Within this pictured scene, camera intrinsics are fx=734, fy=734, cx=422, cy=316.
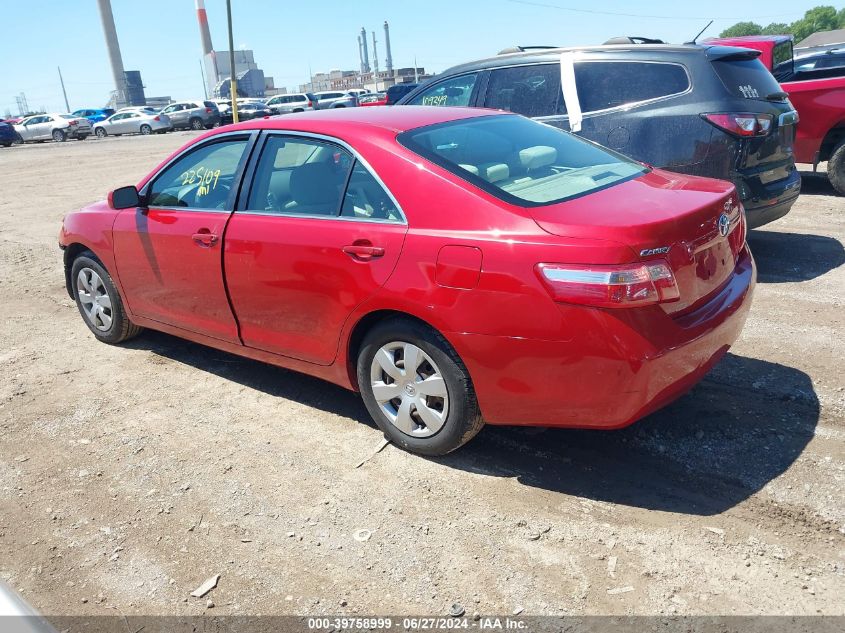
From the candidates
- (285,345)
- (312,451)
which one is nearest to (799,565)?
(312,451)

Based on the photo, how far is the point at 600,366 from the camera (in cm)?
289

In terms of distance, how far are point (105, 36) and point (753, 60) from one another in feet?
343

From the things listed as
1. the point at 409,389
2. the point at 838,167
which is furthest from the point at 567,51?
the point at 838,167

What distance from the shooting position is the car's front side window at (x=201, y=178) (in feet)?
14.3

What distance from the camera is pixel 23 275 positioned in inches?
316

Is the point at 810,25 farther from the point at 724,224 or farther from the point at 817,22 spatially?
the point at 724,224

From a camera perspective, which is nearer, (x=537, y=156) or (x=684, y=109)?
(x=537, y=156)

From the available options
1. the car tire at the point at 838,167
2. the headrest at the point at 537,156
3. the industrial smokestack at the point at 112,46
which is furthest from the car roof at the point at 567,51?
the industrial smokestack at the point at 112,46

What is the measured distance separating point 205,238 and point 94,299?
1.74 meters

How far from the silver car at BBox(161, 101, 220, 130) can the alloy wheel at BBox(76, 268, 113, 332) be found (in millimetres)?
38840

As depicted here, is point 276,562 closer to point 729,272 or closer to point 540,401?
point 540,401

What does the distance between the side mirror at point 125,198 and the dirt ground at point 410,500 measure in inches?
44.6

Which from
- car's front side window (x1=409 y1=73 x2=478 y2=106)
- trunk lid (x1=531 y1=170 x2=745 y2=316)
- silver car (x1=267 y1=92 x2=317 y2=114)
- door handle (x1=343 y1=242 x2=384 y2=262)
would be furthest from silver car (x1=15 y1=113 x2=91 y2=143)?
trunk lid (x1=531 y1=170 x2=745 y2=316)

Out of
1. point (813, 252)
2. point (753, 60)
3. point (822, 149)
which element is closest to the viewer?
point (753, 60)
